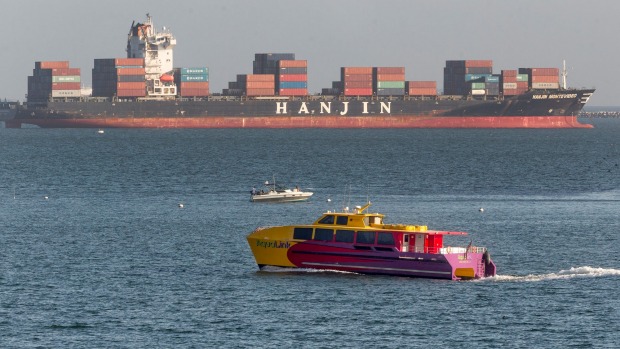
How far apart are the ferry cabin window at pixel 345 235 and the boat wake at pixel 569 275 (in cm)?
584

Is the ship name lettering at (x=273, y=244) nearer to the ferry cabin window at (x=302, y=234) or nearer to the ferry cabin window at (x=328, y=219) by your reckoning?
the ferry cabin window at (x=302, y=234)

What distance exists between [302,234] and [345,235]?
5.99 feet

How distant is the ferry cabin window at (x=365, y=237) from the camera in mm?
48969

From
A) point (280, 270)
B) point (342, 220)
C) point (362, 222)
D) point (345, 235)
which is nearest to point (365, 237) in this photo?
point (362, 222)

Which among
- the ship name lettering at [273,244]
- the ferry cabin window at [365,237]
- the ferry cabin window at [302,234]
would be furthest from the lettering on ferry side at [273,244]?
the ferry cabin window at [365,237]

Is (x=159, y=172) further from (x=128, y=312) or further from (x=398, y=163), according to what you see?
(x=128, y=312)

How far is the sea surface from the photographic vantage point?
40.2m

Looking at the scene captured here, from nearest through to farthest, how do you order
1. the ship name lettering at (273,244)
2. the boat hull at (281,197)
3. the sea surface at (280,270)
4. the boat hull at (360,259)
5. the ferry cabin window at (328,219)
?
the sea surface at (280,270) < the boat hull at (360,259) < the ferry cabin window at (328,219) < the ship name lettering at (273,244) < the boat hull at (281,197)

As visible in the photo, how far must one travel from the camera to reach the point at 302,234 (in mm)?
49969

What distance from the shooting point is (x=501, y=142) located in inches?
7534

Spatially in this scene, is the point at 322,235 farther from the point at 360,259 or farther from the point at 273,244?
the point at 273,244

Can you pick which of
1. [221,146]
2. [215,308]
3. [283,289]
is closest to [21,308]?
[215,308]

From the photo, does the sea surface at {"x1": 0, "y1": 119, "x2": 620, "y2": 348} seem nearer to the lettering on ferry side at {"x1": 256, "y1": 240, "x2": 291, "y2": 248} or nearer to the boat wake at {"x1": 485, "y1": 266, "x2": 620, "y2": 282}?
the boat wake at {"x1": 485, "y1": 266, "x2": 620, "y2": 282}

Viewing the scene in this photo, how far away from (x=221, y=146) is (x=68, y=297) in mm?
125616
